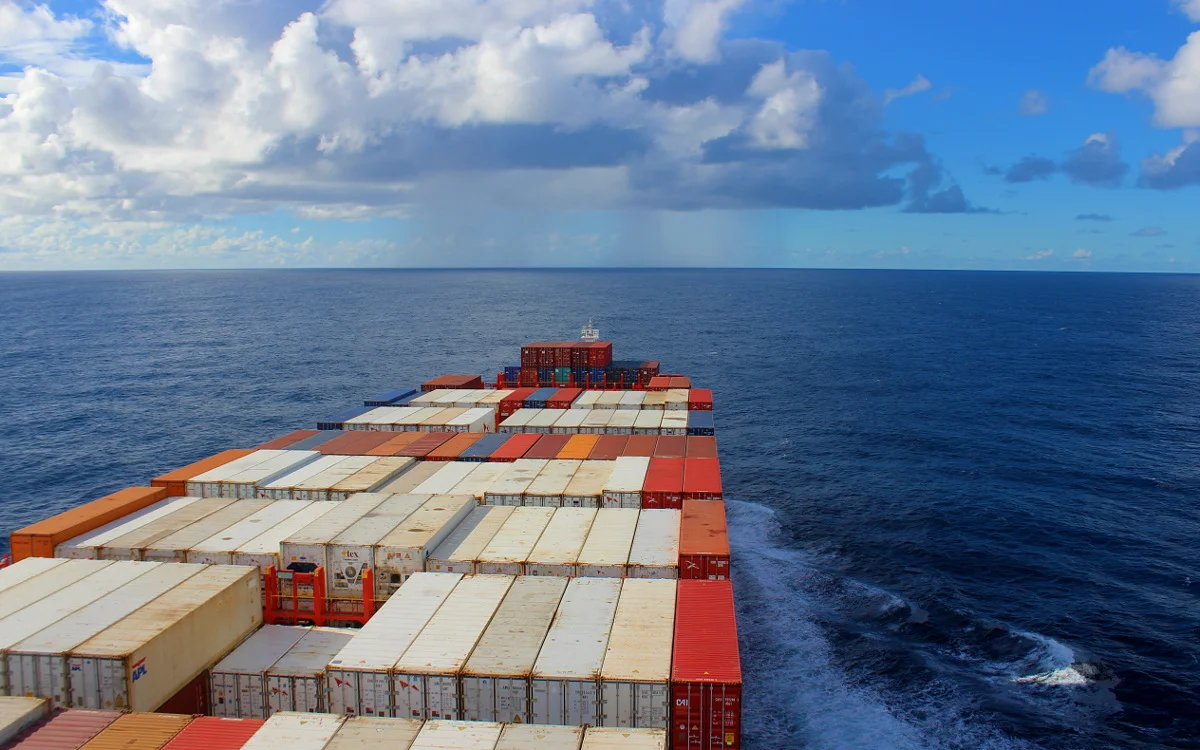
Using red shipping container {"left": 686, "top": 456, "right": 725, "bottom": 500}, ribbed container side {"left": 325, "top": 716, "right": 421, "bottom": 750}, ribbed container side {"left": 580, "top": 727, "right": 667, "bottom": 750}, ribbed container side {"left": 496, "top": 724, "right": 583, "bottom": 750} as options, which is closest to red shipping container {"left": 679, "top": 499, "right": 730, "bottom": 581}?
red shipping container {"left": 686, "top": 456, "right": 725, "bottom": 500}

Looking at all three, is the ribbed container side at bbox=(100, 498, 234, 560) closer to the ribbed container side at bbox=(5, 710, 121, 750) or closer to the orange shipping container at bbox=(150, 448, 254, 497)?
the orange shipping container at bbox=(150, 448, 254, 497)

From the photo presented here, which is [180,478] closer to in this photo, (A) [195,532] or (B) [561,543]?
(A) [195,532]

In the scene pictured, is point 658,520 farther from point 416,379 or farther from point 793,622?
point 416,379

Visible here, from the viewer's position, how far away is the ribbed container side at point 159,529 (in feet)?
115

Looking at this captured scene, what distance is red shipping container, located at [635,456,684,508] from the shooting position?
43188 millimetres

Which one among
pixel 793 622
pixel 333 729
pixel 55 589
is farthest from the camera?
pixel 793 622

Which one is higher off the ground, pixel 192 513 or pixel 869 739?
pixel 192 513

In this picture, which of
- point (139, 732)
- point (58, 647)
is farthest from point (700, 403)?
point (139, 732)

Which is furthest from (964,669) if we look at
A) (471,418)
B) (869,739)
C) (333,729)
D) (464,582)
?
(471,418)

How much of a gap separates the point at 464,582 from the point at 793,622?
25.8 meters

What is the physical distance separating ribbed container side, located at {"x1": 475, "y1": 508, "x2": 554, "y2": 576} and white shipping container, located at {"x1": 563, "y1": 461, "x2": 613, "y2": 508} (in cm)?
238

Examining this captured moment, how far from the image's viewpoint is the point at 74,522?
36781 mm

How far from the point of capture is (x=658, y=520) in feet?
132

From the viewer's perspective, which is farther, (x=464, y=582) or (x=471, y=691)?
(x=464, y=582)
